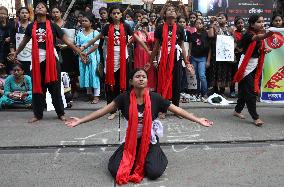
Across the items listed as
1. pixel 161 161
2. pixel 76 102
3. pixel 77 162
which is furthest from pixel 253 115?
pixel 76 102

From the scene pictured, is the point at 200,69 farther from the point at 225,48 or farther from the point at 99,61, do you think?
the point at 99,61

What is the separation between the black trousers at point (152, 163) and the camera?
3953 millimetres

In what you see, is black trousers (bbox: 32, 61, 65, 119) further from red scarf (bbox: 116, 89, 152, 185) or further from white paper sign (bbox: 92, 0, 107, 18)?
white paper sign (bbox: 92, 0, 107, 18)

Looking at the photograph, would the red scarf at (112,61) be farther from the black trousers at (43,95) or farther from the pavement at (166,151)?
the black trousers at (43,95)

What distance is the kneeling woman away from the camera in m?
3.97

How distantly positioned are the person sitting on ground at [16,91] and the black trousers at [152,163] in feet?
10.7

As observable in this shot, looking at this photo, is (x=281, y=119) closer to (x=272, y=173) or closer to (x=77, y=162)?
(x=272, y=173)

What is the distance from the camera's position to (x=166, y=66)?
607cm

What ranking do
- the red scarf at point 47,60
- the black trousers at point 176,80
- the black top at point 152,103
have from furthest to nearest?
the black trousers at point 176,80, the red scarf at point 47,60, the black top at point 152,103

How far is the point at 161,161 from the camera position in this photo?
4.07 metres

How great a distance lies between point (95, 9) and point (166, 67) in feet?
12.9

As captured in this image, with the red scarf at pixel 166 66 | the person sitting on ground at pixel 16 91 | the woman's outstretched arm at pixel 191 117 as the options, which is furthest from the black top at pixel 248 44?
the person sitting on ground at pixel 16 91

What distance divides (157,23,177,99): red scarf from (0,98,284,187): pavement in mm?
473

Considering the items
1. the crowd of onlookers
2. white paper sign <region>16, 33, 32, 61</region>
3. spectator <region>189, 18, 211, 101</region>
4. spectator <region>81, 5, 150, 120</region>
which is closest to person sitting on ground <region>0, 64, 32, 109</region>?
the crowd of onlookers
